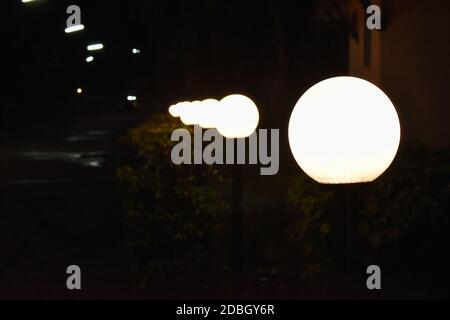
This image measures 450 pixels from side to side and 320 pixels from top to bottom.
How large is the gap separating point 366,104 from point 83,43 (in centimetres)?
5221

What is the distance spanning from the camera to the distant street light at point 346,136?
3.37 metres

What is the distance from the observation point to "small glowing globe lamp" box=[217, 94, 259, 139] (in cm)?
664

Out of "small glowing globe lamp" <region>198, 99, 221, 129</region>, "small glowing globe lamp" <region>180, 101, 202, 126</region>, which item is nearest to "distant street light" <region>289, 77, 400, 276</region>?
"small glowing globe lamp" <region>198, 99, 221, 129</region>

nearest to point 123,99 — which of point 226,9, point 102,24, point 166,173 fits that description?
point 102,24

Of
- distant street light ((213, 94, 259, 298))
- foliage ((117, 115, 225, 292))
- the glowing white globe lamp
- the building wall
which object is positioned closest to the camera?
distant street light ((213, 94, 259, 298))

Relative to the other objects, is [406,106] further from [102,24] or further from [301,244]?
[102,24]

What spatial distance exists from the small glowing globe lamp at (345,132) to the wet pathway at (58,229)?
5.17 metres

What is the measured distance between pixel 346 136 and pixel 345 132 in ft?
0.05

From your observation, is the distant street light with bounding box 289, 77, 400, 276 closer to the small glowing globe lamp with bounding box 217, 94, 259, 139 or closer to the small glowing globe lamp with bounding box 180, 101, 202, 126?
the small glowing globe lamp with bounding box 217, 94, 259, 139

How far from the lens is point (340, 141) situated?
3371 mm

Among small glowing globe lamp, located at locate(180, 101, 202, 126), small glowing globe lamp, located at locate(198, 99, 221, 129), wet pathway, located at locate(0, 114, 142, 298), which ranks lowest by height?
wet pathway, located at locate(0, 114, 142, 298)

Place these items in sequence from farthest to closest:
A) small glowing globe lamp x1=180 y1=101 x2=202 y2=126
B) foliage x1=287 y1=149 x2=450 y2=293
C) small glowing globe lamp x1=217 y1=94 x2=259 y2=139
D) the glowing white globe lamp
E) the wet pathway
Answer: the glowing white globe lamp → small glowing globe lamp x1=180 y1=101 x2=202 y2=126 → the wet pathway → foliage x1=287 y1=149 x2=450 y2=293 → small glowing globe lamp x1=217 y1=94 x2=259 y2=139

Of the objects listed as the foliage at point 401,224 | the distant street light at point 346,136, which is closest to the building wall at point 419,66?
the foliage at point 401,224

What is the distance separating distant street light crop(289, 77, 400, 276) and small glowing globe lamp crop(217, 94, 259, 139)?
3111mm
